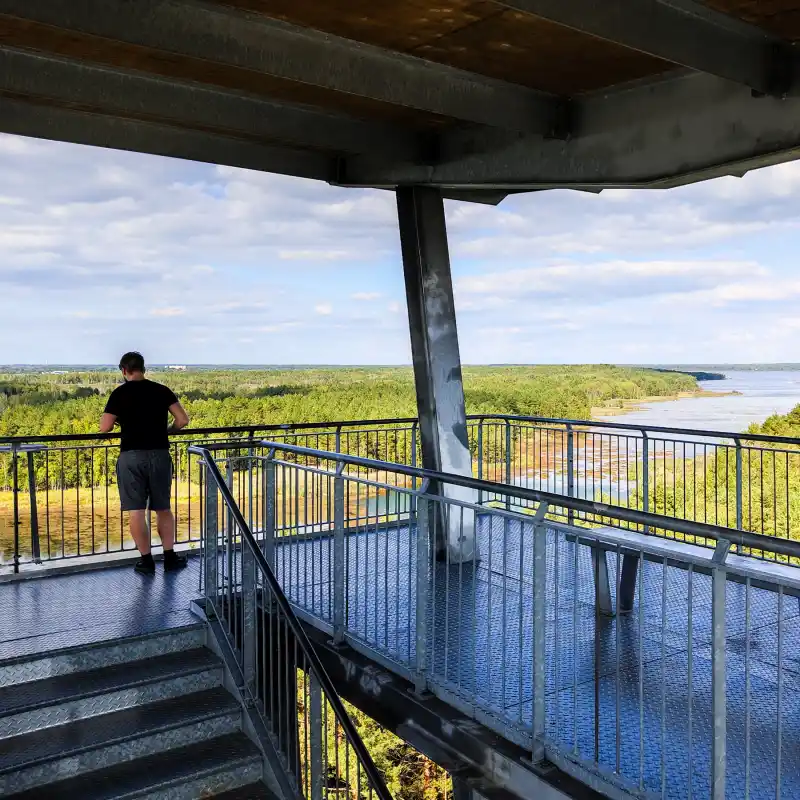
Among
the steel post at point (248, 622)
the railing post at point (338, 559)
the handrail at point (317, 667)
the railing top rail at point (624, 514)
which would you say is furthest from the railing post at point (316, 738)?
the railing top rail at point (624, 514)

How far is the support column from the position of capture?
705 centimetres

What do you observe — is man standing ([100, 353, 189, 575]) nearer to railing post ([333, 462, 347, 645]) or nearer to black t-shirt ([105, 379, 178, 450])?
black t-shirt ([105, 379, 178, 450])

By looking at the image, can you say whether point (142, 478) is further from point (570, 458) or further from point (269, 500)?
point (570, 458)

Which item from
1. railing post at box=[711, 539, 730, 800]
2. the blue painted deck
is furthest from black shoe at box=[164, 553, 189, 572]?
railing post at box=[711, 539, 730, 800]

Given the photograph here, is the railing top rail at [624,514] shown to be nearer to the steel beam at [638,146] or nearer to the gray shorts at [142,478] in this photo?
the gray shorts at [142,478]

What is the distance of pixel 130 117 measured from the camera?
238 inches

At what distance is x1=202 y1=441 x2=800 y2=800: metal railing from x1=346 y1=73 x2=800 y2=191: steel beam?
2604mm

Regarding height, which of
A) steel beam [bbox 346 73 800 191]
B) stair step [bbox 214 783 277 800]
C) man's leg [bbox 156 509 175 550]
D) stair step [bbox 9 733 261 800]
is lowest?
stair step [bbox 214 783 277 800]

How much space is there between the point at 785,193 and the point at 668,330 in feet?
48.0

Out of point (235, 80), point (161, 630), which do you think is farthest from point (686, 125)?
point (161, 630)

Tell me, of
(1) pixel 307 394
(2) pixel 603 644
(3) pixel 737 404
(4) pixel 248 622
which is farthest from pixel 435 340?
(3) pixel 737 404

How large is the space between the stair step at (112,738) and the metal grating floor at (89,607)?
566 mm

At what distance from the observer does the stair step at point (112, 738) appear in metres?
3.87

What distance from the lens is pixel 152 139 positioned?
20.7 feet
